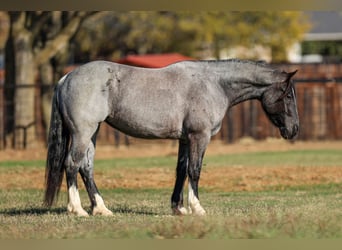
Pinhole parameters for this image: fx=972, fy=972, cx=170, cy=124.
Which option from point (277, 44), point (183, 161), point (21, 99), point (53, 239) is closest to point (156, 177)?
point (183, 161)

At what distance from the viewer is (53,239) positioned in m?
11.4

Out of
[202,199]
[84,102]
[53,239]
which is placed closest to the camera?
[53,239]

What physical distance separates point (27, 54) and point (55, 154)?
19691 mm

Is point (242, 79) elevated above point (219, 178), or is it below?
above

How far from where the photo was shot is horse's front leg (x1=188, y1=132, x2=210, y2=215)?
14.4m

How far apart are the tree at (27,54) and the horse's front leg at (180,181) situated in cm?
1879

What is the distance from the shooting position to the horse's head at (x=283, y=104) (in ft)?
49.2

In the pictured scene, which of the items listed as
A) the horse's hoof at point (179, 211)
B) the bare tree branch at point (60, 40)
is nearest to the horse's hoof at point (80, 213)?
the horse's hoof at point (179, 211)

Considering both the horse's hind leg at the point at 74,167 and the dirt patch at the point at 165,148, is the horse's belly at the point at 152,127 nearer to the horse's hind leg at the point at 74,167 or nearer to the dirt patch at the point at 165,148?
the horse's hind leg at the point at 74,167

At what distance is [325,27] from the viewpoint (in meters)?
66.4

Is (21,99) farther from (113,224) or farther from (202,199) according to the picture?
(113,224)

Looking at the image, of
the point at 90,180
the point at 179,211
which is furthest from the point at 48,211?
the point at 179,211

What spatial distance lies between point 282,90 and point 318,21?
52.6 meters

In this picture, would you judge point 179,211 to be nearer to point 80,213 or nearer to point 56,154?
point 80,213
